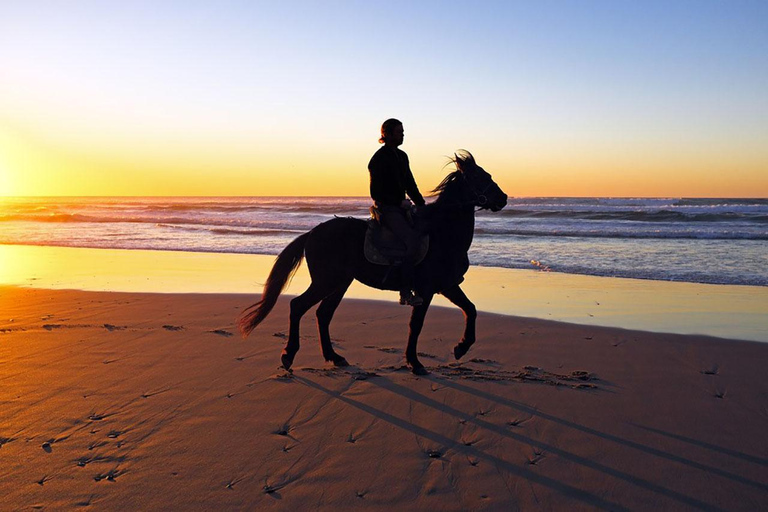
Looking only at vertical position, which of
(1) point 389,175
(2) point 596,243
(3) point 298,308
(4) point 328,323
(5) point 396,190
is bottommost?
(2) point 596,243

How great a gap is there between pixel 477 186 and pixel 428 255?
93cm

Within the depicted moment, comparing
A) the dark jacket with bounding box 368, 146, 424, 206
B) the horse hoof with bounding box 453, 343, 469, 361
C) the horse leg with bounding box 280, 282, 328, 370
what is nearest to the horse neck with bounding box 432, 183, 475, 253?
the dark jacket with bounding box 368, 146, 424, 206

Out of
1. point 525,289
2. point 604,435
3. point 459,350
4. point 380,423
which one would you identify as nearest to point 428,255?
point 459,350

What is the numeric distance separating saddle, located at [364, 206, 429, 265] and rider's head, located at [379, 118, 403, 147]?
29.2 inches

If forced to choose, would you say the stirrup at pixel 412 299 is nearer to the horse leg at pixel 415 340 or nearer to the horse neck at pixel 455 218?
the horse leg at pixel 415 340

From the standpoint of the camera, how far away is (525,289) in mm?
12078

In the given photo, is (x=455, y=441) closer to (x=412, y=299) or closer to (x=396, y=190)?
(x=412, y=299)

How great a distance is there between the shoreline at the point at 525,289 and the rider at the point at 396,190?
12.6 ft

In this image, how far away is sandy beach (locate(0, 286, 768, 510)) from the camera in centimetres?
365

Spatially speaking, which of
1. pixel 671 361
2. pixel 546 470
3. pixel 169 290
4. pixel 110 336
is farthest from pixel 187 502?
pixel 169 290

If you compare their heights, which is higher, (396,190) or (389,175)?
(389,175)

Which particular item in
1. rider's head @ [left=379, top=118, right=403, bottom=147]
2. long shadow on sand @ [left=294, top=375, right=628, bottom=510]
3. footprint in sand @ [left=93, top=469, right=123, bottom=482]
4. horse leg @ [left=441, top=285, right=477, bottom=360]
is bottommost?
footprint in sand @ [left=93, top=469, right=123, bottom=482]

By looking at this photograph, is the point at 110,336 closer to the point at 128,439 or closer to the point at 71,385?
the point at 71,385

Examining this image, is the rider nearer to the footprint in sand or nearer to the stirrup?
the stirrup
